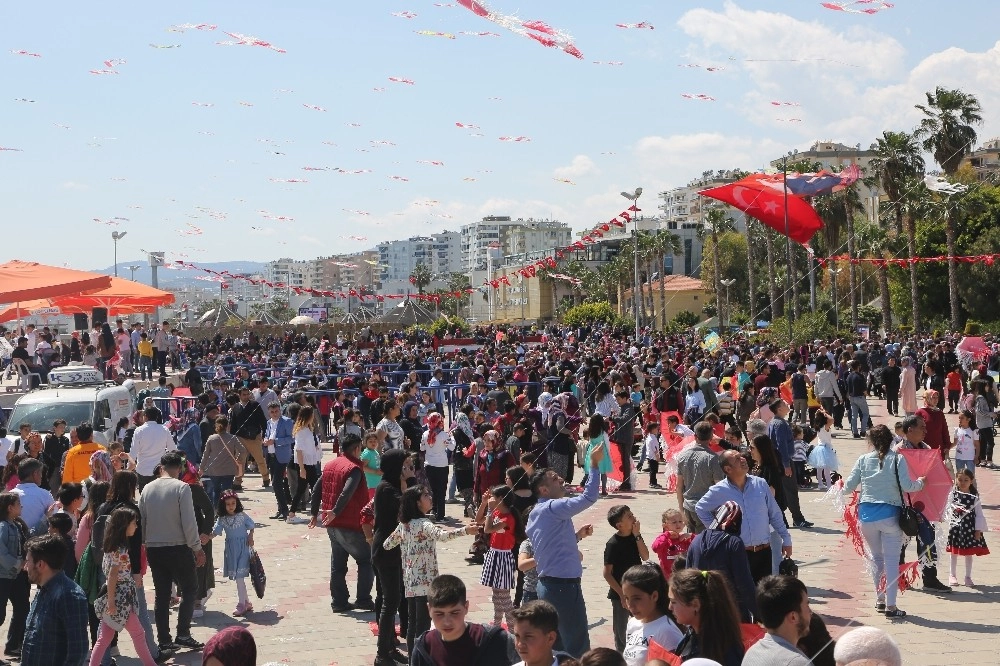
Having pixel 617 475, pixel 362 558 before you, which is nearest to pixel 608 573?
pixel 362 558

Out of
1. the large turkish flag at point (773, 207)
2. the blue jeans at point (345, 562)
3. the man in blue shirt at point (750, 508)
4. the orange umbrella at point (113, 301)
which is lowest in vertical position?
the blue jeans at point (345, 562)

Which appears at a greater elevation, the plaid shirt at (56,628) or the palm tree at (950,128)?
the palm tree at (950,128)

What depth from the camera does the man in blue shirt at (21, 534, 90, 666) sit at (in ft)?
20.0

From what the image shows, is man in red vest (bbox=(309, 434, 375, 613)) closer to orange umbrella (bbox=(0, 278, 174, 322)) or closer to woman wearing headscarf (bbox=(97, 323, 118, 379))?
woman wearing headscarf (bbox=(97, 323, 118, 379))

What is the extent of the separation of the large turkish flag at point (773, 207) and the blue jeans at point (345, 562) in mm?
12470

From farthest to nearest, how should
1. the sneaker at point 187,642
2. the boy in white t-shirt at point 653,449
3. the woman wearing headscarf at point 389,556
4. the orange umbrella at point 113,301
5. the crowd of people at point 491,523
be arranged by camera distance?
1. the orange umbrella at point 113,301
2. the boy in white t-shirt at point 653,449
3. the sneaker at point 187,642
4. the woman wearing headscarf at point 389,556
5. the crowd of people at point 491,523

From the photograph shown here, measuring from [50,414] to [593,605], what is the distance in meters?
9.82

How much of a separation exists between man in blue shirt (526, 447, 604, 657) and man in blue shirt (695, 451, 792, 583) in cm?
97

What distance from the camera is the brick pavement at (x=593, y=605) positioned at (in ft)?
26.6

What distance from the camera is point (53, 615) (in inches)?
242

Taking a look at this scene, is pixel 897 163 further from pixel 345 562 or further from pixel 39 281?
pixel 345 562

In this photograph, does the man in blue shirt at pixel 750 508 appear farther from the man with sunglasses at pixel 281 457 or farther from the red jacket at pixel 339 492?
the man with sunglasses at pixel 281 457

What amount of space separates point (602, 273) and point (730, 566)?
344 feet

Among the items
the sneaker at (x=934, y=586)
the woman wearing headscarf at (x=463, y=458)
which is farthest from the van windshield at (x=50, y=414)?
the sneaker at (x=934, y=586)
